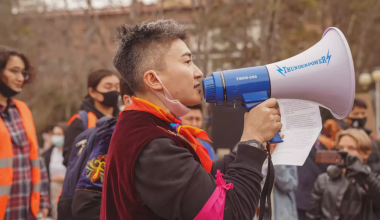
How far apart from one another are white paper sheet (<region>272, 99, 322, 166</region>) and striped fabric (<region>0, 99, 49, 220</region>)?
235 centimetres

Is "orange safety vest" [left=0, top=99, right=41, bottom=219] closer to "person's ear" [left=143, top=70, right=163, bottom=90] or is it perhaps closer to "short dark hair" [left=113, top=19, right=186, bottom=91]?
"short dark hair" [left=113, top=19, right=186, bottom=91]

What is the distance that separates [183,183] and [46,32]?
1809 centimetres

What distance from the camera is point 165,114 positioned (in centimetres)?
185

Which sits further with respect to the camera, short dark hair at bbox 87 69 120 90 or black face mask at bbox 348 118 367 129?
black face mask at bbox 348 118 367 129

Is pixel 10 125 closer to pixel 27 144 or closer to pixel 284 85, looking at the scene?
pixel 27 144

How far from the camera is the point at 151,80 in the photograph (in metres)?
1.88

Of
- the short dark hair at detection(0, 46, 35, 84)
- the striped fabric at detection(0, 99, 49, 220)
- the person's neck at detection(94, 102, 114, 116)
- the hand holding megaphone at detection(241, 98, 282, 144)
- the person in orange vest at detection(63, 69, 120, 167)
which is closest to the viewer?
the hand holding megaphone at detection(241, 98, 282, 144)

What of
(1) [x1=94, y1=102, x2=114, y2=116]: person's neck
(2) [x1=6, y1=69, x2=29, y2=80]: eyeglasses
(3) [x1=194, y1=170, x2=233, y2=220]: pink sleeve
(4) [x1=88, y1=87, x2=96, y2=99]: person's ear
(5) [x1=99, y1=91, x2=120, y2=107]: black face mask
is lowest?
(3) [x1=194, y1=170, x2=233, y2=220]: pink sleeve

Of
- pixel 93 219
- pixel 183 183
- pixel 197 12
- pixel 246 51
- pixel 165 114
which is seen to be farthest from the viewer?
pixel 246 51

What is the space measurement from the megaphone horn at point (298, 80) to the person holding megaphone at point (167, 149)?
86 mm

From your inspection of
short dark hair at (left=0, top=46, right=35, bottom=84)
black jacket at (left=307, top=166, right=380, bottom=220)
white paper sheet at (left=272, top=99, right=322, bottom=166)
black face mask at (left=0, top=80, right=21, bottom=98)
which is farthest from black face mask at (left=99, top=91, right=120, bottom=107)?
white paper sheet at (left=272, top=99, right=322, bottom=166)

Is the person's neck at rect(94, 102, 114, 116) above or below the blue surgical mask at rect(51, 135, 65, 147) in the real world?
above

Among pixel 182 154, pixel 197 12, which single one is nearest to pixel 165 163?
pixel 182 154

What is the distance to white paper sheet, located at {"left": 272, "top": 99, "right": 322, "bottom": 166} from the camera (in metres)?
1.88
